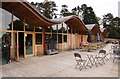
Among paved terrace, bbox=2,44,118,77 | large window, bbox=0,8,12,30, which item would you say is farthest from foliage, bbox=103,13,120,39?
large window, bbox=0,8,12,30

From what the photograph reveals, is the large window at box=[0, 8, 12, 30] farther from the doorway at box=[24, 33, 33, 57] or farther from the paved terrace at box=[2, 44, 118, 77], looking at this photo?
the paved terrace at box=[2, 44, 118, 77]

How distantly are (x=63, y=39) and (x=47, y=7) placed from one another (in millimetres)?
23812

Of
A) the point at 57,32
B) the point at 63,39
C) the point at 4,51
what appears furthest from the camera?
the point at 63,39

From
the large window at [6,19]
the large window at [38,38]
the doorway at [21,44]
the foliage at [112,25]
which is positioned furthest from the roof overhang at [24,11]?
the foliage at [112,25]

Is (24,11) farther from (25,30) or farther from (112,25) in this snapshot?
(112,25)

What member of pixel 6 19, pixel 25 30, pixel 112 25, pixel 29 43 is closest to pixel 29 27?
pixel 25 30

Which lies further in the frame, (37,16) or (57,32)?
(57,32)

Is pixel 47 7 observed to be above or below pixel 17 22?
above

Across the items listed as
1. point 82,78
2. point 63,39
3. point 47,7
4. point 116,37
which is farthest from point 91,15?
point 82,78

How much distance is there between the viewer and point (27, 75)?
22.1 ft

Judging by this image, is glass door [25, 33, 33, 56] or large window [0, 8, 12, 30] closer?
large window [0, 8, 12, 30]

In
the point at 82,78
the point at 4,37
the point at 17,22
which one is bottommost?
the point at 82,78

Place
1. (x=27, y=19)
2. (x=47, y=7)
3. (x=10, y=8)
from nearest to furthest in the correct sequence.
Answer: (x=10, y=8), (x=27, y=19), (x=47, y=7)

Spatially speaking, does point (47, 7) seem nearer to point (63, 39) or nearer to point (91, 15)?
point (91, 15)
